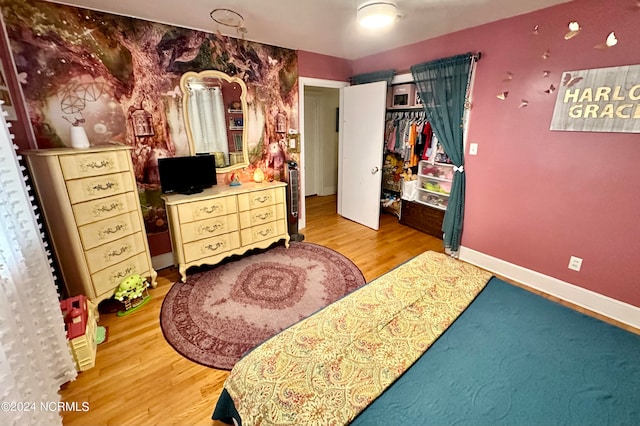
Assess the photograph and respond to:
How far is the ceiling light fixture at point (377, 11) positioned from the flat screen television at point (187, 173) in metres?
1.86

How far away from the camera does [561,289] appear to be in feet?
7.90

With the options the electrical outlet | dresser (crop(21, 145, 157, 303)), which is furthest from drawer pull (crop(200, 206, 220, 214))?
the electrical outlet

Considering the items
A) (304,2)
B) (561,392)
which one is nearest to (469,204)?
(561,392)

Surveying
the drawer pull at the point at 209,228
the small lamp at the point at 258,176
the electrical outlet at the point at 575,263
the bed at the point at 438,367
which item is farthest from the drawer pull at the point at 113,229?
the electrical outlet at the point at 575,263

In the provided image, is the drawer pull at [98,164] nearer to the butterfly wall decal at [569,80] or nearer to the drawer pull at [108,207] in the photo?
the drawer pull at [108,207]

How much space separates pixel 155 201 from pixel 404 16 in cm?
287

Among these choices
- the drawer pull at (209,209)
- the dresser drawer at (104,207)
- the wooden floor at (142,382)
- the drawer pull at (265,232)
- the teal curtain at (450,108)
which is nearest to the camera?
the wooden floor at (142,382)

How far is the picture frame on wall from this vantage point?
1.75 m

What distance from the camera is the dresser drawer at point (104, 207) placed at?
1.96m

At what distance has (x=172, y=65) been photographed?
2.64 metres

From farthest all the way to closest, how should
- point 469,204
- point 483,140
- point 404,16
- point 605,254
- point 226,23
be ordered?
point 469,204
point 483,140
point 226,23
point 404,16
point 605,254

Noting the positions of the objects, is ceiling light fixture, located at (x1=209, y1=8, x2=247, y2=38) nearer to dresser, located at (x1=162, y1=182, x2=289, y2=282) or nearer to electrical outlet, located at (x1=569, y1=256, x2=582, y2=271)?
dresser, located at (x1=162, y1=182, x2=289, y2=282)

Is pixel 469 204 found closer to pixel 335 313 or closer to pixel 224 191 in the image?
pixel 335 313

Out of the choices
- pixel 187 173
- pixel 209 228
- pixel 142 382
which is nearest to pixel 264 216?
pixel 209 228
